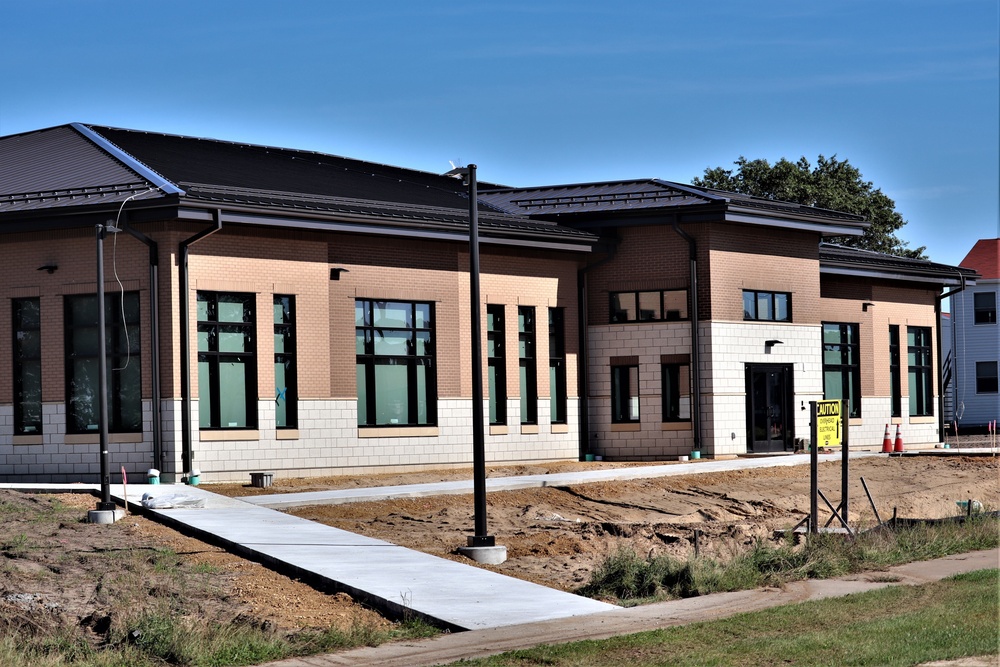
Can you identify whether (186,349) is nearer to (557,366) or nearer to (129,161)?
(129,161)

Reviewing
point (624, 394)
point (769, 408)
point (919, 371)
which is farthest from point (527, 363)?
point (919, 371)

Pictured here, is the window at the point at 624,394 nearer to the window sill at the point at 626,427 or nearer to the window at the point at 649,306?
the window sill at the point at 626,427

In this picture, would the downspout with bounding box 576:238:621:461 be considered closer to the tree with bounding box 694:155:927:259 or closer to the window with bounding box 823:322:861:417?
the window with bounding box 823:322:861:417

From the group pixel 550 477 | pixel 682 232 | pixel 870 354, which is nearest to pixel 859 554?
pixel 550 477

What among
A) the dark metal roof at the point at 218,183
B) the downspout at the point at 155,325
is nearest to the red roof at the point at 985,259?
the dark metal roof at the point at 218,183

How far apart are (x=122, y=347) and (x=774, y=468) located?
1531cm

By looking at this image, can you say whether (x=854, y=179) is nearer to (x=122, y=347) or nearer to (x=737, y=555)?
(x=122, y=347)

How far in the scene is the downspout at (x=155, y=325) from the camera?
26.9m

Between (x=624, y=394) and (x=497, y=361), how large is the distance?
4.16m

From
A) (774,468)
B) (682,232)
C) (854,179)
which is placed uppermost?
(854,179)

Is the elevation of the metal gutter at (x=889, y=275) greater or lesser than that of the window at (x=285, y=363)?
greater

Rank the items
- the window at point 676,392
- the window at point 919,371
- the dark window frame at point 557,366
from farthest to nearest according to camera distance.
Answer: the window at point 919,371
the dark window frame at point 557,366
the window at point 676,392

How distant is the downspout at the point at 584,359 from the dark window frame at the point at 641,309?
2.38 ft

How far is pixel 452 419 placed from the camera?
104 ft
